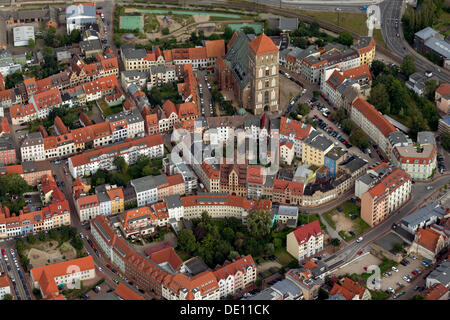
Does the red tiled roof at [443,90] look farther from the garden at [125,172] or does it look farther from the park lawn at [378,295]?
the garden at [125,172]

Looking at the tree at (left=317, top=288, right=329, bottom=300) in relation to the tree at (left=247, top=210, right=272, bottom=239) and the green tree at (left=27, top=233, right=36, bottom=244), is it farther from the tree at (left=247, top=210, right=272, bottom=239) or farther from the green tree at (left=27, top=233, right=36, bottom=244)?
the green tree at (left=27, top=233, right=36, bottom=244)

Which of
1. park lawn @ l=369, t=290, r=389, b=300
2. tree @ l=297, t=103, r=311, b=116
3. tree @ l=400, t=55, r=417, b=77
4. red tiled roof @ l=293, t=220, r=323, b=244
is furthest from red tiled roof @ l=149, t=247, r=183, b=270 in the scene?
tree @ l=400, t=55, r=417, b=77

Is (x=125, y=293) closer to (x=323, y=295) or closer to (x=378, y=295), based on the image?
(x=323, y=295)

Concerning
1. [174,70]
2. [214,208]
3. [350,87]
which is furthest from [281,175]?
[174,70]

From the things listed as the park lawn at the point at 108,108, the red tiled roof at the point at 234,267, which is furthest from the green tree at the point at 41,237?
the park lawn at the point at 108,108

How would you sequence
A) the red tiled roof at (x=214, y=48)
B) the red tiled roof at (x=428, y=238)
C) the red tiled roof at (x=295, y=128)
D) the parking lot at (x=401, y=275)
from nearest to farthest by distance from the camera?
the parking lot at (x=401, y=275)
the red tiled roof at (x=428, y=238)
the red tiled roof at (x=295, y=128)
the red tiled roof at (x=214, y=48)

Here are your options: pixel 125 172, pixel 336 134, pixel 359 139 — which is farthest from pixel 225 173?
pixel 359 139
